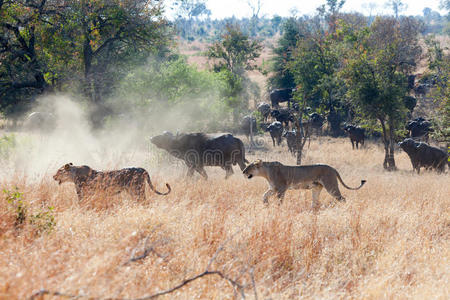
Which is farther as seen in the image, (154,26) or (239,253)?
(154,26)

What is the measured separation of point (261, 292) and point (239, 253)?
1033mm

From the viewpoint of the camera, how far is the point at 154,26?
64.9 feet

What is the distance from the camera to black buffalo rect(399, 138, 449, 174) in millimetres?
20391

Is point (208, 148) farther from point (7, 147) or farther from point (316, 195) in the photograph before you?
point (7, 147)

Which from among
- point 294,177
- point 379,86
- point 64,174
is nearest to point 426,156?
point 379,86

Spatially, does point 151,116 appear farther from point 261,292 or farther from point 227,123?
point 261,292

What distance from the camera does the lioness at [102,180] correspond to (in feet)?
28.6

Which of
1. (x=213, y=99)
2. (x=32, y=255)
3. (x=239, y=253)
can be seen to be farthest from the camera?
(x=213, y=99)

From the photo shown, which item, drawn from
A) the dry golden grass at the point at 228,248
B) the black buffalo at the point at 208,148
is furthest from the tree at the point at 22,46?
the dry golden grass at the point at 228,248

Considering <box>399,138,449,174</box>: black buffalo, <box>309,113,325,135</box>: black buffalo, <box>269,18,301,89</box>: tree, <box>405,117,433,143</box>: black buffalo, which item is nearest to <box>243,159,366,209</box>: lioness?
<box>399,138,449,174</box>: black buffalo

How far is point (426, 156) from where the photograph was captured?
20562 millimetres

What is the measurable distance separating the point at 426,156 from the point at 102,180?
16.7m

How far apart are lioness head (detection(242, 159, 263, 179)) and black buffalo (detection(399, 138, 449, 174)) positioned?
13.2 meters

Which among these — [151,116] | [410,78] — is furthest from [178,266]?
[410,78]
